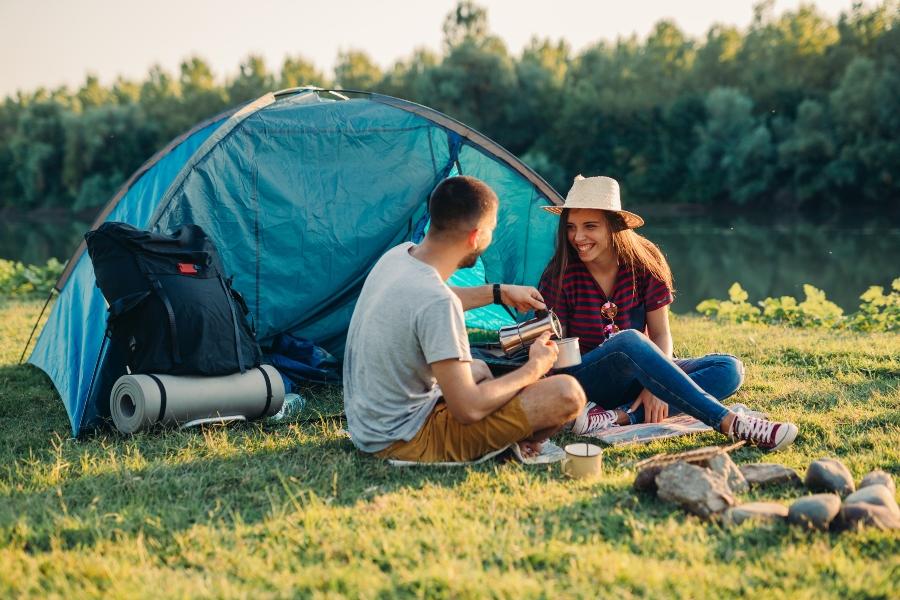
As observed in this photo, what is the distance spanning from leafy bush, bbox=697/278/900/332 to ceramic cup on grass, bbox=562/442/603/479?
14.9 feet

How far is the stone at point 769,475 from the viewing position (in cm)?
303

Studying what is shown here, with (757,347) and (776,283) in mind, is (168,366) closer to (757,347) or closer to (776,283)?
(757,347)

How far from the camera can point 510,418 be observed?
124 inches

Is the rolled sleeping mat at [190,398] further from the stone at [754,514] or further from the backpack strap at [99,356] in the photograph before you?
the stone at [754,514]

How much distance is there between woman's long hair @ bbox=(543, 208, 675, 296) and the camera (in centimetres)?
405

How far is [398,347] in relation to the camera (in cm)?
309

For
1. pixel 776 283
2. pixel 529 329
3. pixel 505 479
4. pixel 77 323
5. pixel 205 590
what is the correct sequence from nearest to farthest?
pixel 205 590, pixel 505 479, pixel 529 329, pixel 77 323, pixel 776 283

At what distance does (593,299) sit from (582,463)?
1103 millimetres

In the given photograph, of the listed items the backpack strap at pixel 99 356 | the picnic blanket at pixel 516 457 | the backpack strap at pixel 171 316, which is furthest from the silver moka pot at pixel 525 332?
the backpack strap at pixel 99 356

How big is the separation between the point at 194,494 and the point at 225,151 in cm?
238

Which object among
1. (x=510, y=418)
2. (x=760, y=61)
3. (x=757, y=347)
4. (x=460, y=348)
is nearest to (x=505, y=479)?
(x=510, y=418)

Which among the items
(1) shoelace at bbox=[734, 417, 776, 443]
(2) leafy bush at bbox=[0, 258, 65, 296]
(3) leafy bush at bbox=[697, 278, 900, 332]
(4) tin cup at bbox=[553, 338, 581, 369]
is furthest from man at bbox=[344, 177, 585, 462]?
(2) leafy bush at bbox=[0, 258, 65, 296]

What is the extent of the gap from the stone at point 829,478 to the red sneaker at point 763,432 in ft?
1.47

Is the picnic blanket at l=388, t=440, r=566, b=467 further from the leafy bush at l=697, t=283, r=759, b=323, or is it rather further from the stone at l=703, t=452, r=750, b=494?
the leafy bush at l=697, t=283, r=759, b=323
